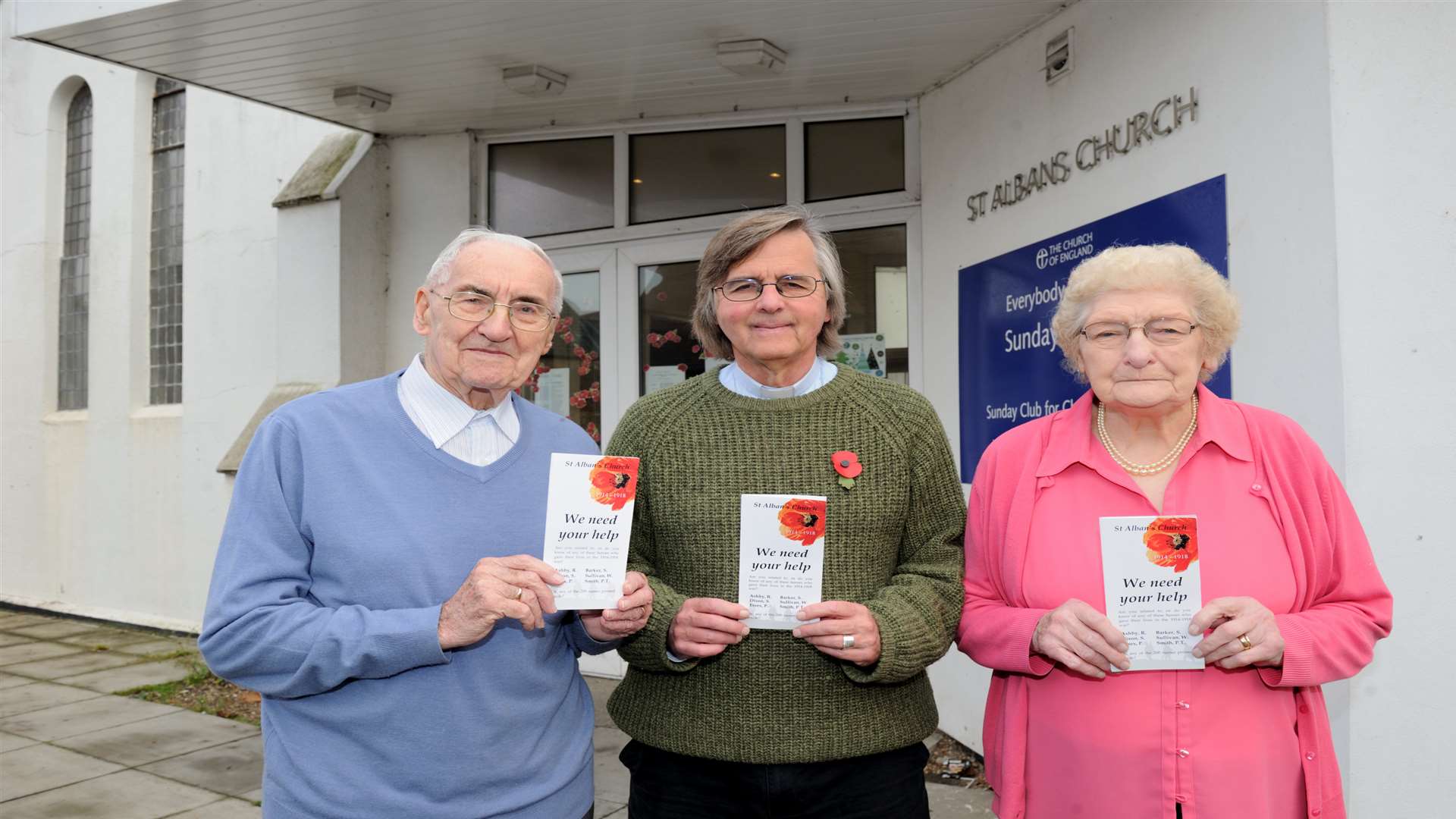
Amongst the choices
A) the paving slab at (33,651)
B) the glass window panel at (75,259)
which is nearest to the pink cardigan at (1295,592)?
the paving slab at (33,651)

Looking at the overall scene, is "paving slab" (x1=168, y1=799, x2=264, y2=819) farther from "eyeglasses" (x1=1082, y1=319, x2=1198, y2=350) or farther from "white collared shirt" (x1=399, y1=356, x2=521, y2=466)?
"eyeglasses" (x1=1082, y1=319, x2=1198, y2=350)

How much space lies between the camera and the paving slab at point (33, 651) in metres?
8.09

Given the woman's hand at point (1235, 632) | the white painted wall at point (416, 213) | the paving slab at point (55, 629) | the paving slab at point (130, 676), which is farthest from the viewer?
the paving slab at point (55, 629)

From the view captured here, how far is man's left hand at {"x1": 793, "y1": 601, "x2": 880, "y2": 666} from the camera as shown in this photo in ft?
6.34

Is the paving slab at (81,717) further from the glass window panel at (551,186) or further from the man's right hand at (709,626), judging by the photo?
the man's right hand at (709,626)

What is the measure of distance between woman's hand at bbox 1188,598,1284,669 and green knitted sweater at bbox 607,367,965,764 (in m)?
0.52

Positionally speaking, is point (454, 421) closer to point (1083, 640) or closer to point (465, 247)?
point (465, 247)

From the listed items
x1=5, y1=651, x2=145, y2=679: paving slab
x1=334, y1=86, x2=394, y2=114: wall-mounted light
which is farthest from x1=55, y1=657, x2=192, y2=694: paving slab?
x1=334, y1=86, x2=394, y2=114: wall-mounted light

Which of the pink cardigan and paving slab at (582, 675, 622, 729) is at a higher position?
the pink cardigan

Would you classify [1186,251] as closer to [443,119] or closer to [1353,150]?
[1353,150]

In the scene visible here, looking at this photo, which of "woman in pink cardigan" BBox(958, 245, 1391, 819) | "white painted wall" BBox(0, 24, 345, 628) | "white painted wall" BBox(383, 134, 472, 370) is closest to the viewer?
"woman in pink cardigan" BBox(958, 245, 1391, 819)

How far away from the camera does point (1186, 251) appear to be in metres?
1.99

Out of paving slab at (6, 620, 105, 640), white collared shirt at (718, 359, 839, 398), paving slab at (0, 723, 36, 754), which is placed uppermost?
white collared shirt at (718, 359, 839, 398)

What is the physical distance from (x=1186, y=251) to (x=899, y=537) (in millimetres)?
850
